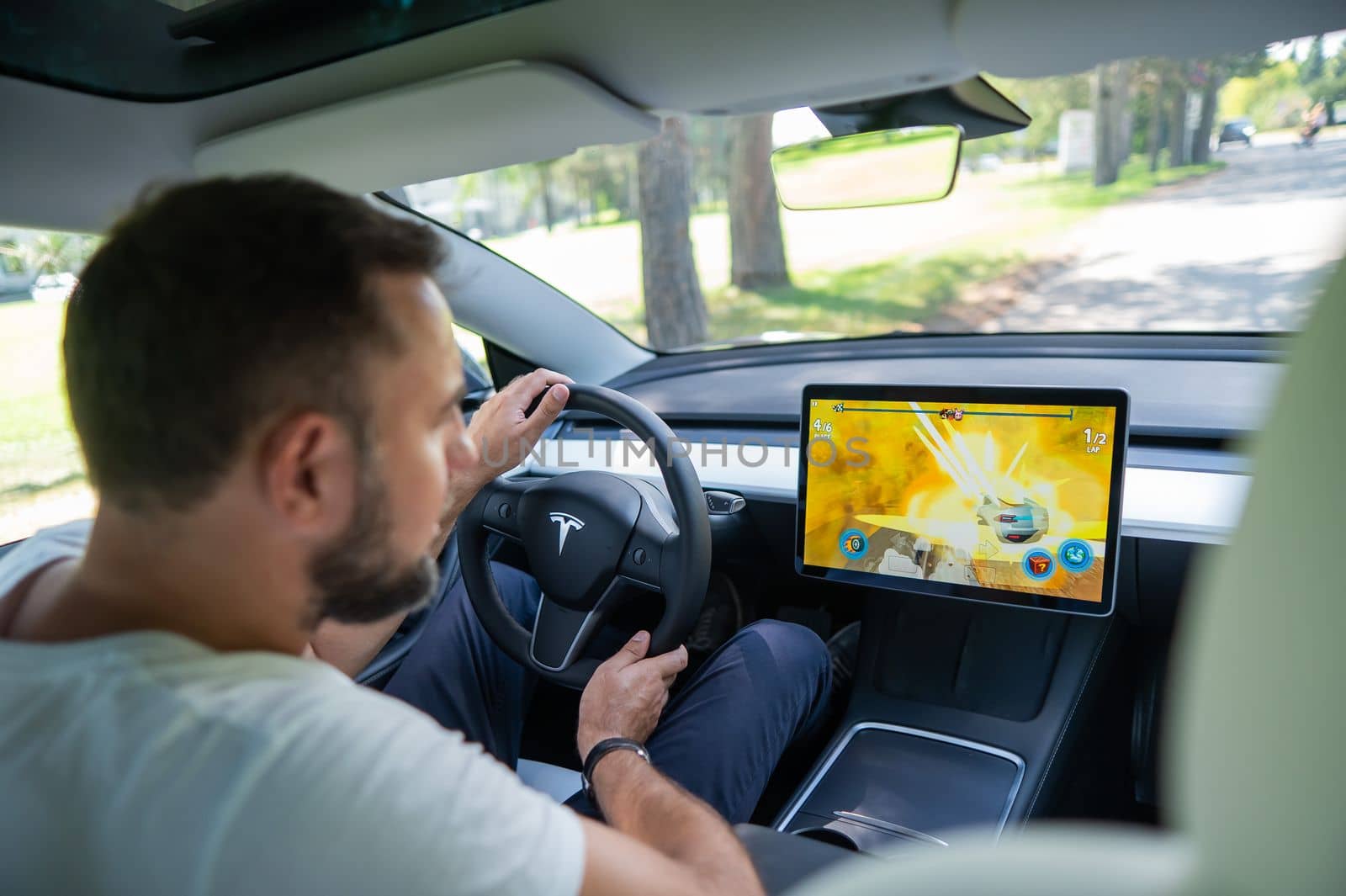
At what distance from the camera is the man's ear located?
3.10 ft

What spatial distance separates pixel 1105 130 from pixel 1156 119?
2.80 feet

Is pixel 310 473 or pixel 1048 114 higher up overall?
pixel 1048 114

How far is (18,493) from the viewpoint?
8.09ft

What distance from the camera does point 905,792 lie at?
2.08m

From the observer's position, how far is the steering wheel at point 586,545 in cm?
205

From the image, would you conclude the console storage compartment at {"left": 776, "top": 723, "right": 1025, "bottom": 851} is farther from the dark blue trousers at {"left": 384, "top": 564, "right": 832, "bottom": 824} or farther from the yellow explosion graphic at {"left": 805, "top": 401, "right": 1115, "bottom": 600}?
the yellow explosion graphic at {"left": 805, "top": 401, "right": 1115, "bottom": 600}

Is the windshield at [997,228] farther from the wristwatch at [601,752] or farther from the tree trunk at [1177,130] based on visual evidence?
the wristwatch at [601,752]

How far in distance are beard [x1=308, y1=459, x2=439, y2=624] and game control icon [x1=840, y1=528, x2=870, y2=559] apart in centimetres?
135

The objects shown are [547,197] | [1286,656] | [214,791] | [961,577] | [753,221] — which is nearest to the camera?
[1286,656]

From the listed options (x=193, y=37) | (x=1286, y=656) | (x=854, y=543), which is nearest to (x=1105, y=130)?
(x=854, y=543)

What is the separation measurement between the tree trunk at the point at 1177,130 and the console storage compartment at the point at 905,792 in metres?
11.1

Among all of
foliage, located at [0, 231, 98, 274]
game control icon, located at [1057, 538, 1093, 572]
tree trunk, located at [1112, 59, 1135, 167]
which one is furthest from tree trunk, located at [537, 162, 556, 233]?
game control icon, located at [1057, 538, 1093, 572]

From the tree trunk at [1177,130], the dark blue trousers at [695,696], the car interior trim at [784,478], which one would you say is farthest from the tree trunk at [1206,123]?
the dark blue trousers at [695,696]

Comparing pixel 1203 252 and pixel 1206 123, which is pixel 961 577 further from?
pixel 1203 252
